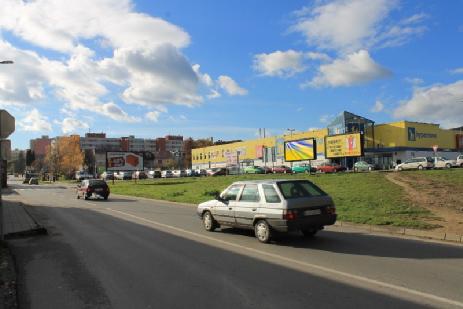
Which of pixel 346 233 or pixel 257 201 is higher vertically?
pixel 257 201

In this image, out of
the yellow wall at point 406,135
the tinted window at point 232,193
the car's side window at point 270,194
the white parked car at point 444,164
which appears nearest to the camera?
the car's side window at point 270,194

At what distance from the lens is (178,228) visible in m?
14.8

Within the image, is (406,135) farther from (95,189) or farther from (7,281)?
(7,281)

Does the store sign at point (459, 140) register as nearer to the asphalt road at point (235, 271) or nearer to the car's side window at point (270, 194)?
the asphalt road at point (235, 271)

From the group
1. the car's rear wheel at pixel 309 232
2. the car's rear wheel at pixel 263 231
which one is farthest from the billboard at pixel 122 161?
the car's rear wheel at pixel 263 231

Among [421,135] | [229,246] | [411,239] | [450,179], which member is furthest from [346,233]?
[421,135]

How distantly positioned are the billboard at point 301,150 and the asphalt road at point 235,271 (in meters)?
33.1

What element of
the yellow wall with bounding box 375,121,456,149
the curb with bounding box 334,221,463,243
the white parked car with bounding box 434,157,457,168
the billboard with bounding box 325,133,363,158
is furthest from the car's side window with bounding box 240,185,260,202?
the yellow wall with bounding box 375,121,456,149

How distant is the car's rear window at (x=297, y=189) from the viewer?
1136 cm

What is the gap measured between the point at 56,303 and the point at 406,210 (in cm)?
1229

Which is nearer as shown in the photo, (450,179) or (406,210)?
(406,210)

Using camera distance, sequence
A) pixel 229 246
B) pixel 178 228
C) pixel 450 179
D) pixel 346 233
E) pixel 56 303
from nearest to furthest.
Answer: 1. pixel 56 303
2. pixel 229 246
3. pixel 346 233
4. pixel 178 228
5. pixel 450 179

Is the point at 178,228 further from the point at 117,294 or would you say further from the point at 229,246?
the point at 117,294

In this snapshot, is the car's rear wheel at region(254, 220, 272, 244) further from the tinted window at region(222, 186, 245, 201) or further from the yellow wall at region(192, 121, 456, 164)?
the yellow wall at region(192, 121, 456, 164)
